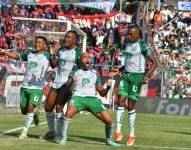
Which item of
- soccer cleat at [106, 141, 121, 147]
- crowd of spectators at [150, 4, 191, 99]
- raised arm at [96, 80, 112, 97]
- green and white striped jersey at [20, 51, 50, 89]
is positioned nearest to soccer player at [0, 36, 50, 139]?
green and white striped jersey at [20, 51, 50, 89]

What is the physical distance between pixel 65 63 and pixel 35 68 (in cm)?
76

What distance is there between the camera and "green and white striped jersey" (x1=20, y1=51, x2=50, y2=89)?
579 inches

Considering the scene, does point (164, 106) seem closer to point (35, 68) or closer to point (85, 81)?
point (35, 68)

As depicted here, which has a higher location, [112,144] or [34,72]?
[34,72]

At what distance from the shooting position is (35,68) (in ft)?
48.4

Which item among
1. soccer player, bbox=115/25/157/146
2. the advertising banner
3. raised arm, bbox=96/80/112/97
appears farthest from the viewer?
the advertising banner

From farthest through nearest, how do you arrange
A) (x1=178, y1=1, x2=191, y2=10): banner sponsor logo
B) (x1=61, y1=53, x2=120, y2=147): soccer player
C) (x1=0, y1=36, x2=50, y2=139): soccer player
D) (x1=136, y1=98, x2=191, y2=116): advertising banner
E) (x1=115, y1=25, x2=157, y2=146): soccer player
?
(x1=178, y1=1, x2=191, y2=10): banner sponsor logo → (x1=136, y1=98, x2=191, y2=116): advertising banner → (x1=0, y1=36, x2=50, y2=139): soccer player → (x1=115, y1=25, x2=157, y2=146): soccer player → (x1=61, y1=53, x2=120, y2=147): soccer player

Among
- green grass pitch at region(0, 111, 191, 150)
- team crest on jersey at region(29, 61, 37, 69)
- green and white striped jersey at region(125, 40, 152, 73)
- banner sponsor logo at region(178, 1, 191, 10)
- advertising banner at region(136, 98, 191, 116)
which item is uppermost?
banner sponsor logo at region(178, 1, 191, 10)

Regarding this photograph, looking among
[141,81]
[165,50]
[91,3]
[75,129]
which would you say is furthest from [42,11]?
[141,81]

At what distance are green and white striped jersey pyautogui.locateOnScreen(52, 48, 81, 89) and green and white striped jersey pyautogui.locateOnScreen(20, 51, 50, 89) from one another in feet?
1.27

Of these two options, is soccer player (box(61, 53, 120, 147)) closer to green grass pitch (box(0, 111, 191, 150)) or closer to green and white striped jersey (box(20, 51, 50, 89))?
green grass pitch (box(0, 111, 191, 150))

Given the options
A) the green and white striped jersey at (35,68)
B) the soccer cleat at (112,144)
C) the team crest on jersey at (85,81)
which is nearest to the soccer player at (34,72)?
the green and white striped jersey at (35,68)

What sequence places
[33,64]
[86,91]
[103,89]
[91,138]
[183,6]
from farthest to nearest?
[183,6], [91,138], [33,64], [86,91], [103,89]

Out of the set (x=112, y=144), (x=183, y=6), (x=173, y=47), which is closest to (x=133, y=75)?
(x=112, y=144)
